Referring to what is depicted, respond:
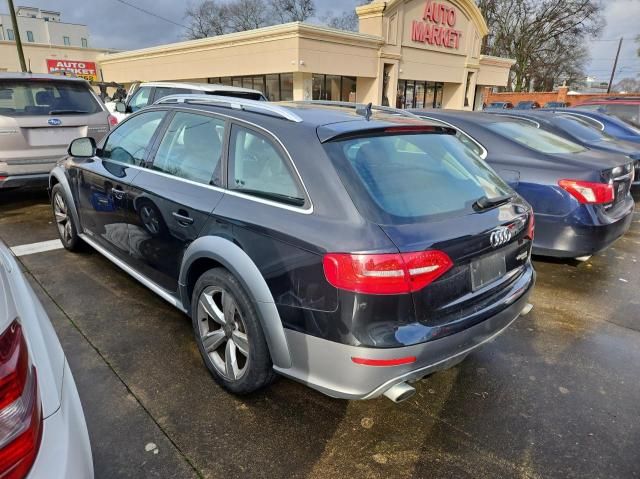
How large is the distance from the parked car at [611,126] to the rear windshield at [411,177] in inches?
304

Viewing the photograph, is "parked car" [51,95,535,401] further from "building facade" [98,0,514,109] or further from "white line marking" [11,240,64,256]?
"building facade" [98,0,514,109]

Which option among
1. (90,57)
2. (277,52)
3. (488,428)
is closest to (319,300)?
(488,428)

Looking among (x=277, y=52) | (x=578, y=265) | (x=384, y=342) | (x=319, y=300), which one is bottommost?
(x=578, y=265)

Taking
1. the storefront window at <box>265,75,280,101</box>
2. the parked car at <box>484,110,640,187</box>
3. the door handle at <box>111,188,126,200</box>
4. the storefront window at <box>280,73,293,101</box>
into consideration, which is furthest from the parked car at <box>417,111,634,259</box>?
the storefront window at <box>265,75,280,101</box>

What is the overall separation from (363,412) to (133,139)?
276 centimetres

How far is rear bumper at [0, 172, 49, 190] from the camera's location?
560 cm

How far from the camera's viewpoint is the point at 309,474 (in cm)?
211

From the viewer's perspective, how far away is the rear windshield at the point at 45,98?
5.75m

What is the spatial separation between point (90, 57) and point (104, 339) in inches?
1684

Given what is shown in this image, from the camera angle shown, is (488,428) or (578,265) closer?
(488,428)

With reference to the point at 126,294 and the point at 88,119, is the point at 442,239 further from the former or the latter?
the point at 88,119

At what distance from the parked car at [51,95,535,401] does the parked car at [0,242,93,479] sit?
101 centimetres

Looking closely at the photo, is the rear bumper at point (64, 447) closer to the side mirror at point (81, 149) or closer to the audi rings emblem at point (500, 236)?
the audi rings emblem at point (500, 236)

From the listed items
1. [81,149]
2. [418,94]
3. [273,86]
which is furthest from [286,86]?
[81,149]
